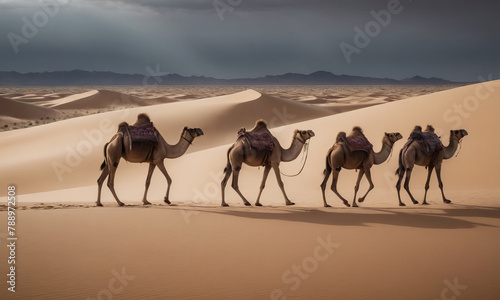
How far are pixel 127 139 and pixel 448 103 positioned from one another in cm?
1413

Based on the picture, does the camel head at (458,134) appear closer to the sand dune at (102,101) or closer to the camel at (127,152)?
the camel at (127,152)

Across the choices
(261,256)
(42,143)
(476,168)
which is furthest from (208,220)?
(42,143)

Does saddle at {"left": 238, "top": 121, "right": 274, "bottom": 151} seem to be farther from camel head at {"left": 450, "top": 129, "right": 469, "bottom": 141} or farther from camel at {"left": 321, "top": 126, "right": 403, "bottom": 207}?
camel head at {"left": 450, "top": 129, "right": 469, "bottom": 141}

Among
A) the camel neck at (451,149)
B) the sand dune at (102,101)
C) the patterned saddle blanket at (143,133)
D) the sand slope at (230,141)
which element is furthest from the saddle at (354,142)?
the sand dune at (102,101)

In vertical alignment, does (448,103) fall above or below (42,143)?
above

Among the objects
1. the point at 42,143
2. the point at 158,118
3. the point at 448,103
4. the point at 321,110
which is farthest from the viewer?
the point at 321,110

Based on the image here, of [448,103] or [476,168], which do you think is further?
[448,103]

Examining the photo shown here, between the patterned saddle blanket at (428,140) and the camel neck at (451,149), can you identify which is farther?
the camel neck at (451,149)

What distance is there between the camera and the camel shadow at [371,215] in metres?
10.6

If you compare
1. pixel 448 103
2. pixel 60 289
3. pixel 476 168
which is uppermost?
pixel 448 103

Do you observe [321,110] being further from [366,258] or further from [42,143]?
[366,258]

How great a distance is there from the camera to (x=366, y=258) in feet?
26.6

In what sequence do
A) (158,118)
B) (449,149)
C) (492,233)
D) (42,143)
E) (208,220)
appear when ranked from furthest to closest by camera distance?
(158,118), (42,143), (449,149), (208,220), (492,233)

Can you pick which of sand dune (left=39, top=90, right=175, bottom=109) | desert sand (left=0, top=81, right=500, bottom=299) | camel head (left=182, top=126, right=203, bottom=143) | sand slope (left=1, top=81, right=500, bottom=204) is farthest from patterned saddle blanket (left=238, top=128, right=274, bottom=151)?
sand dune (left=39, top=90, right=175, bottom=109)
